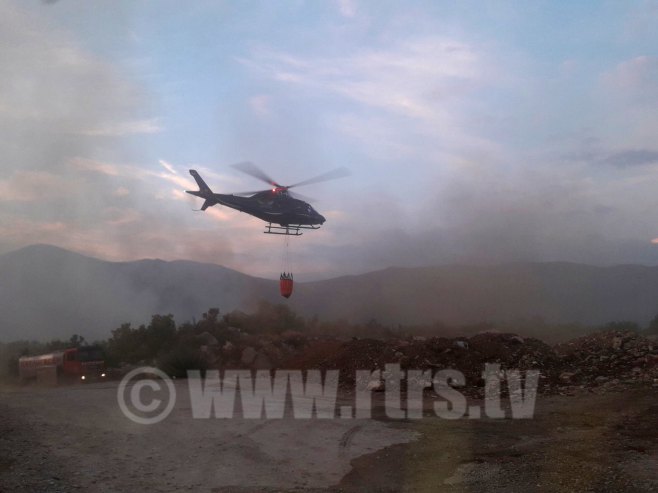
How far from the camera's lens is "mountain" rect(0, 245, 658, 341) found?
189 feet

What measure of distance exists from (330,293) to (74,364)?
46.5 meters

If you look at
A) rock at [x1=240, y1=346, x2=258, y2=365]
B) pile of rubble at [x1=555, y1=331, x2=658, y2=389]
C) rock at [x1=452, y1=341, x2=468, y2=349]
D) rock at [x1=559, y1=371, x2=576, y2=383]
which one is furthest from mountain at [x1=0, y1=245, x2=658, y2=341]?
rock at [x1=559, y1=371, x2=576, y2=383]

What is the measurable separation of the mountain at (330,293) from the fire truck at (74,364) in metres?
21.0

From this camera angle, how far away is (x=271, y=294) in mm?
75500

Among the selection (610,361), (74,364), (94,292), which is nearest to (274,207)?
(610,361)

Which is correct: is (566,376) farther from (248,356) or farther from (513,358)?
(248,356)

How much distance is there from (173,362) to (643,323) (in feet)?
144

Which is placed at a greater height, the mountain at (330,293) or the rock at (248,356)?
the mountain at (330,293)

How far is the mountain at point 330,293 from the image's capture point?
57750mm

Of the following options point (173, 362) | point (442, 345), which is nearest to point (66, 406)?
point (173, 362)

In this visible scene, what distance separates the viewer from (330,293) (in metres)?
74.6

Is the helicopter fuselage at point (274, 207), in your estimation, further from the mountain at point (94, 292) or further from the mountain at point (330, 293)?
the mountain at point (94, 292)
